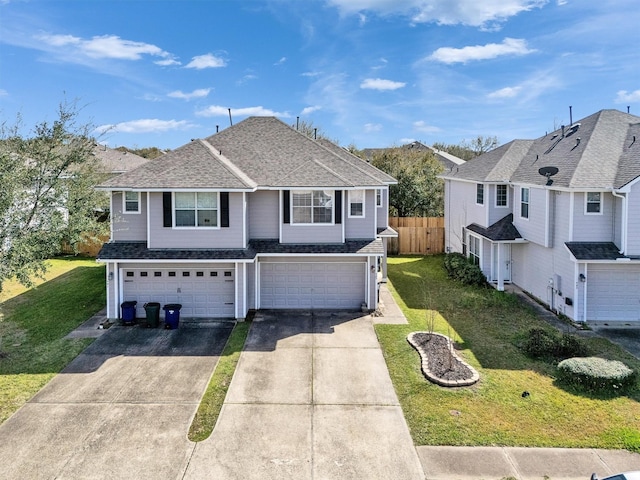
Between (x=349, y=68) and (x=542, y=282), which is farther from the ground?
(x=349, y=68)

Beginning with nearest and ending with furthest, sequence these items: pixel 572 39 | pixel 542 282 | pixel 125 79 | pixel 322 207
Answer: pixel 322 207 → pixel 542 282 → pixel 572 39 → pixel 125 79

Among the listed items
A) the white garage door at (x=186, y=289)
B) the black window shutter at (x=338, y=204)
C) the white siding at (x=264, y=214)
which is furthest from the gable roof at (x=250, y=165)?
the white garage door at (x=186, y=289)

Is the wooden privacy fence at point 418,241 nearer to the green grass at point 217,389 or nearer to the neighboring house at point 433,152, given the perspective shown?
the green grass at point 217,389

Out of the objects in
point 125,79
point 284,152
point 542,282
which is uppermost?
point 125,79

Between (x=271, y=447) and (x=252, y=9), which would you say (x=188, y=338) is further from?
(x=252, y=9)

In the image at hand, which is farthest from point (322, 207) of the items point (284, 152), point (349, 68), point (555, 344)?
point (349, 68)

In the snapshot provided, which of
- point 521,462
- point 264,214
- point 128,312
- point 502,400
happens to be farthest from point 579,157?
point 128,312
